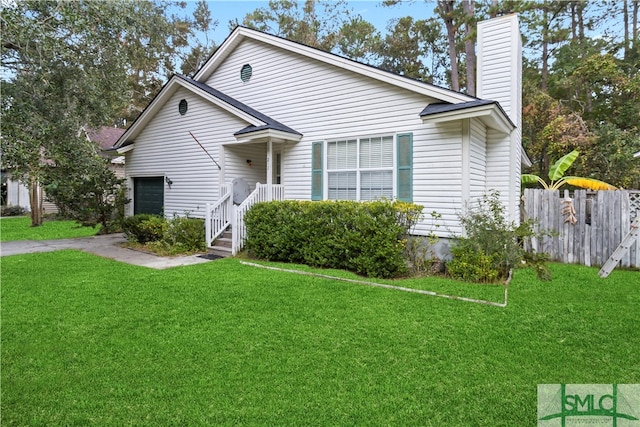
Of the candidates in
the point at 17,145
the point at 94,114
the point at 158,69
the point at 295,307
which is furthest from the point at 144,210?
the point at 158,69

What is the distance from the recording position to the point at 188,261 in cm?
847

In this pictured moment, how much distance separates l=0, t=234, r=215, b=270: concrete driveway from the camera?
8.37 meters

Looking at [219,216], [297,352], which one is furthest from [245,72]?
[297,352]

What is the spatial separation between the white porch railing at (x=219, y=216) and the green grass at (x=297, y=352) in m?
3.84

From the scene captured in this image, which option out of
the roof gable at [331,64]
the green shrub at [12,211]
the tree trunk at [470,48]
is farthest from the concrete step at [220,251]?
the green shrub at [12,211]

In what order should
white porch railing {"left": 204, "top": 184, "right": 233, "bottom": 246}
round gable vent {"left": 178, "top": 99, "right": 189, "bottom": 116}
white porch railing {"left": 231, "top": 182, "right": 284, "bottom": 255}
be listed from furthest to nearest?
round gable vent {"left": 178, "top": 99, "right": 189, "bottom": 116}
white porch railing {"left": 204, "top": 184, "right": 233, "bottom": 246}
white porch railing {"left": 231, "top": 182, "right": 284, "bottom": 255}

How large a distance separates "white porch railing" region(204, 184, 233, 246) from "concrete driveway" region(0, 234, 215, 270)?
42.2 inches

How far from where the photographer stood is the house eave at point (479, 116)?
6828mm

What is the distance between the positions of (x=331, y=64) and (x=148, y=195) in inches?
329

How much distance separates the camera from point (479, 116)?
7.15 meters

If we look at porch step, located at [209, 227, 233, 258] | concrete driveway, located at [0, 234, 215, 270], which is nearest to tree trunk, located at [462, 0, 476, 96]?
porch step, located at [209, 227, 233, 258]

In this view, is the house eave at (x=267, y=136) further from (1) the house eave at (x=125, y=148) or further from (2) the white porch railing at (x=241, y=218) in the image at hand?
(1) the house eave at (x=125, y=148)

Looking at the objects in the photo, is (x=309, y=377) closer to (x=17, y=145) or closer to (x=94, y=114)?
(x=17, y=145)

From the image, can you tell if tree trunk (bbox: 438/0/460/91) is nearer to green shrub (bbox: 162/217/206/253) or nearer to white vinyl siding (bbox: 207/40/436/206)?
white vinyl siding (bbox: 207/40/436/206)
